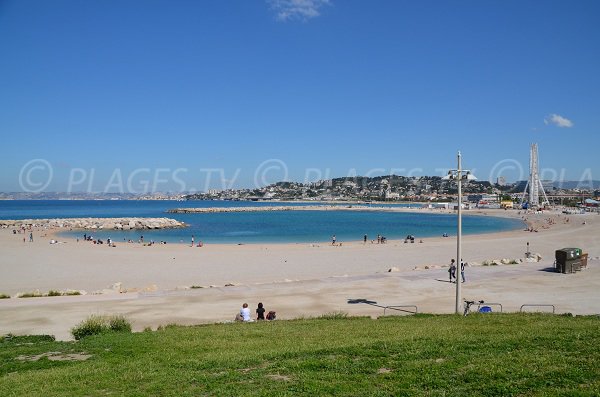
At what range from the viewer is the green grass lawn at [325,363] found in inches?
244

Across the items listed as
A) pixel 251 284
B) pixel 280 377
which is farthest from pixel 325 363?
pixel 251 284

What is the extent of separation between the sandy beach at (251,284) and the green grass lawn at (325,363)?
441cm

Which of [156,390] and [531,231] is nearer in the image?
[156,390]

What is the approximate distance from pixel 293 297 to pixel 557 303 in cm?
957

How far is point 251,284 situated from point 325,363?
14543 mm

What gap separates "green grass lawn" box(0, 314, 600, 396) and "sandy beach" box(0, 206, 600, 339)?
4.41m

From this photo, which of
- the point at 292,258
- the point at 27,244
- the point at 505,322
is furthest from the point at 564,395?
the point at 27,244

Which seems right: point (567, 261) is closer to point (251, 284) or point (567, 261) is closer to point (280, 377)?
point (251, 284)

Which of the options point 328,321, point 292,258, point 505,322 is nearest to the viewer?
point 505,322

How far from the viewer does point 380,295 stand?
1866 cm

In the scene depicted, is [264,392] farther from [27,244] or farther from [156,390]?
[27,244]

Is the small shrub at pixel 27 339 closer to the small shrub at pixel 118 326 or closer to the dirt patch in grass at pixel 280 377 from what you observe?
the small shrub at pixel 118 326

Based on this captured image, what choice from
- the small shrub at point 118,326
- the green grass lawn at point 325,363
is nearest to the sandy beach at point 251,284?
the small shrub at point 118,326

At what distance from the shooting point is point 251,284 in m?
21.6
